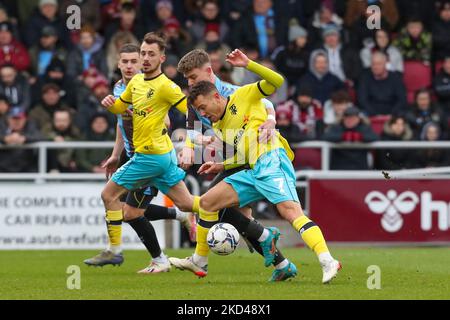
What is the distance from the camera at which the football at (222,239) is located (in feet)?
35.5

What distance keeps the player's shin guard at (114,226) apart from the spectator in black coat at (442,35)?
28.8ft

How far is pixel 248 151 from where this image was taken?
10938mm

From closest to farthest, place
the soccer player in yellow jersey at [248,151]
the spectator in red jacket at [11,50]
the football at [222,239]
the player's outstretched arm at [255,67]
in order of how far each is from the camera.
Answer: the player's outstretched arm at [255,67], the soccer player in yellow jersey at [248,151], the football at [222,239], the spectator in red jacket at [11,50]

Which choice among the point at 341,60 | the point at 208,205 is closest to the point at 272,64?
the point at 341,60

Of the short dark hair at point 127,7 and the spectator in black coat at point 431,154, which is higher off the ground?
the short dark hair at point 127,7

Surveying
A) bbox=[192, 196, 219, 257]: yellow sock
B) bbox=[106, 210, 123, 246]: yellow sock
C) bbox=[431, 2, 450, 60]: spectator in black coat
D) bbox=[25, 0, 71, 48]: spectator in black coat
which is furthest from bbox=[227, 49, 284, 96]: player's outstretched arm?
bbox=[431, 2, 450, 60]: spectator in black coat

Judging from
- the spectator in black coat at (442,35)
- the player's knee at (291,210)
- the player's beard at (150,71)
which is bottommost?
the player's knee at (291,210)

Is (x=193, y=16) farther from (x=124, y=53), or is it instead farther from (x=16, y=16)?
(x=124, y=53)

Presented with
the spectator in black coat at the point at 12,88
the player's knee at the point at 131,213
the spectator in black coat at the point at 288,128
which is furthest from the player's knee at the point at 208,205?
the spectator in black coat at the point at 12,88

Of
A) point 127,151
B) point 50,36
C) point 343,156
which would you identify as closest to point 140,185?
point 127,151

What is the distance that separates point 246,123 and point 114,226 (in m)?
2.83

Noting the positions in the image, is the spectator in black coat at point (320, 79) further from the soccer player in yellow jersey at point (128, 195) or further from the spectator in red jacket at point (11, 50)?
the soccer player in yellow jersey at point (128, 195)

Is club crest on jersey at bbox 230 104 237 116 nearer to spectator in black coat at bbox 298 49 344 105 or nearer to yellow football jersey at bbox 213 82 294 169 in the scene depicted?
yellow football jersey at bbox 213 82 294 169

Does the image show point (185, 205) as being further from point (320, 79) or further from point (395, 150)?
point (320, 79)
